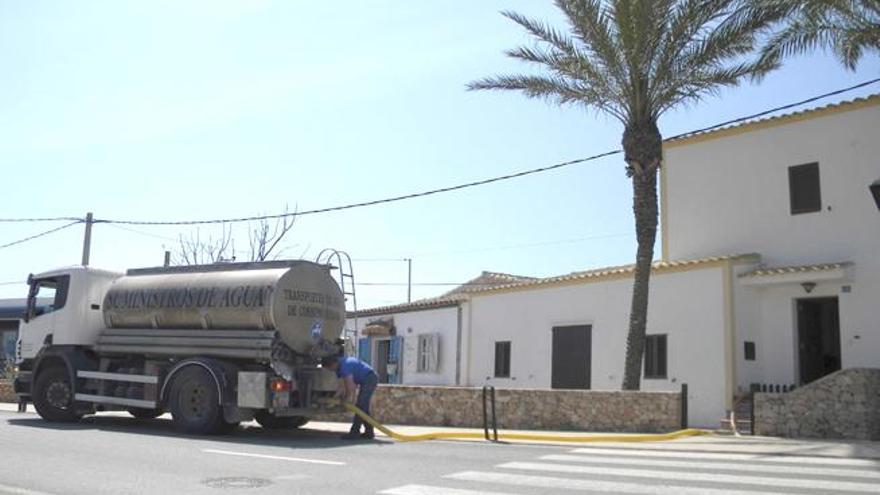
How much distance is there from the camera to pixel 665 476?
970 centimetres

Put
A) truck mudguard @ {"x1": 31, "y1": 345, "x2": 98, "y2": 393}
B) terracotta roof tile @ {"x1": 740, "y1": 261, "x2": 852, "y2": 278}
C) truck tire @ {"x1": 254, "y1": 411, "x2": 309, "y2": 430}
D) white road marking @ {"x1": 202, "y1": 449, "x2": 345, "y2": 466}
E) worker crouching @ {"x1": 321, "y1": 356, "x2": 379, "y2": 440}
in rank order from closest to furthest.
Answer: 1. white road marking @ {"x1": 202, "y1": 449, "x2": 345, "y2": 466}
2. worker crouching @ {"x1": 321, "y1": 356, "x2": 379, "y2": 440}
3. truck tire @ {"x1": 254, "y1": 411, "x2": 309, "y2": 430}
4. truck mudguard @ {"x1": 31, "y1": 345, "x2": 98, "y2": 393}
5. terracotta roof tile @ {"x1": 740, "y1": 261, "x2": 852, "y2": 278}

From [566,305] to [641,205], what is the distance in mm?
4919

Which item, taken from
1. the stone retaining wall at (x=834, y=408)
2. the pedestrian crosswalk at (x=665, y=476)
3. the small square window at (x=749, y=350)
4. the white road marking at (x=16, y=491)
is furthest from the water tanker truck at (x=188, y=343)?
the small square window at (x=749, y=350)

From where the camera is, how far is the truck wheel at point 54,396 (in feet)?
55.6

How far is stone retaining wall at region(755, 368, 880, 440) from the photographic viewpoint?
1526 centimetres

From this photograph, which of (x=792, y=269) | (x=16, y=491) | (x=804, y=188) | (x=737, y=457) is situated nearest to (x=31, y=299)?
(x=16, y=491)

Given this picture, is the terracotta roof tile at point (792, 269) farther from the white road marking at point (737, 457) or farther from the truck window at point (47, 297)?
the truck window at point (47, 297)

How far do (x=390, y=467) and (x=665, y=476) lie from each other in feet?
11.0

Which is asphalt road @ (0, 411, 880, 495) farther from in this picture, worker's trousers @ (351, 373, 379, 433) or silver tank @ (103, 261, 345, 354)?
silver tank @ (103, 261, 345, 354)

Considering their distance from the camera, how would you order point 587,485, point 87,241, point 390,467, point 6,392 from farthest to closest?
point 87,241 → point 6,392 → point 390,467 → point 587,485

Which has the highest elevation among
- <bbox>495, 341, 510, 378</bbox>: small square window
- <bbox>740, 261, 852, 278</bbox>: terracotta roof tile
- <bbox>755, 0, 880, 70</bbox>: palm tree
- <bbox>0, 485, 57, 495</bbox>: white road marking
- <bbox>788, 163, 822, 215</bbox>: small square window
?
<bbox>755, 0, 880, 70</bbox>: palm tree

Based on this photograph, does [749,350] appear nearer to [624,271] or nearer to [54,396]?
[624,271]

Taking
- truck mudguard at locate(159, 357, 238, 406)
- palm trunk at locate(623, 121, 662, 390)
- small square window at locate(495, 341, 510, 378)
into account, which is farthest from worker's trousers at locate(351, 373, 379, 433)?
small square window at locate(495, 341, 510, 378)

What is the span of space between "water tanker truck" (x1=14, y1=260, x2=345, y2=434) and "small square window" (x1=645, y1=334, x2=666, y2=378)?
831cm
